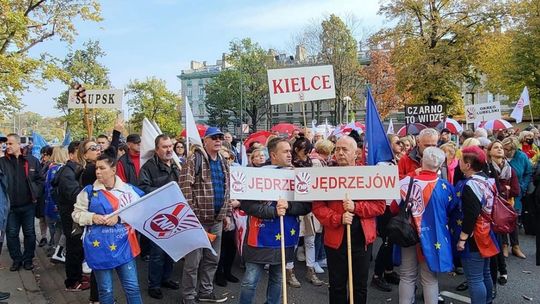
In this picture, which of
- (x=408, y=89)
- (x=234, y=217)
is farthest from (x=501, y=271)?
(x=408, y=89)

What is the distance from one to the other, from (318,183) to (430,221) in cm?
115

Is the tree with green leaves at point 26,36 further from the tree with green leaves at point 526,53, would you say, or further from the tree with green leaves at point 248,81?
the tree with green leaves at point 248,81

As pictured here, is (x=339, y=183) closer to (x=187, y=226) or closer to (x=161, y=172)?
(x=187, y=226)

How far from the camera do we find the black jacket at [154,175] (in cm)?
532

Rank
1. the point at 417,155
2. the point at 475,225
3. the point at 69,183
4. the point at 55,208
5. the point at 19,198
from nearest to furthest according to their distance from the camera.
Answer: the point at 475,225 < the point at 69,183 < the point at 417,155 < the point at 19,198 < the point at 55,208

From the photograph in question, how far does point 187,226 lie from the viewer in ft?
13.1

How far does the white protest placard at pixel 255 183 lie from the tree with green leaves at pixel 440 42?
29094 millimetres

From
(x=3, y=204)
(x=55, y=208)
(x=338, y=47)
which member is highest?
(x=338, y=47)

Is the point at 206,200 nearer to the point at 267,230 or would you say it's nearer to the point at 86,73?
the point at 267,230

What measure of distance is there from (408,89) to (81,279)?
2990 centimetres

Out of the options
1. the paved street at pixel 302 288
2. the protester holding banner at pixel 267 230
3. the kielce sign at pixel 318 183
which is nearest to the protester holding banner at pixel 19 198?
the paved street at pixel 302 288

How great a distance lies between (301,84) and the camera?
7199 mm

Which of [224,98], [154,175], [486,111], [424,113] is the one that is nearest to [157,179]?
[154,175]

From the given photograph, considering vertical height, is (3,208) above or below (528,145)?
below
